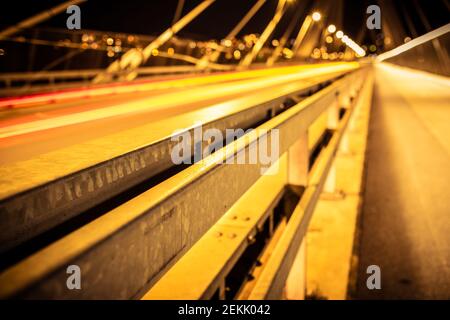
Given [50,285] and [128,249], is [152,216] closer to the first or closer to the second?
[128,249]

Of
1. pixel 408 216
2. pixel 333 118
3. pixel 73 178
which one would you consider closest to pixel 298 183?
pixel 408 216

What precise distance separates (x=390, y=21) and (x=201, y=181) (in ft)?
179

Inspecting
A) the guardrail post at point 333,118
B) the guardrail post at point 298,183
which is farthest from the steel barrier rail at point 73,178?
the guardrail post at point 333,118

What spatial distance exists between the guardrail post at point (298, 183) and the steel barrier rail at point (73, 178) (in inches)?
83.3

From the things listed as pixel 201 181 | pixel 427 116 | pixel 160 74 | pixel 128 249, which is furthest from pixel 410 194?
pixel 160 74

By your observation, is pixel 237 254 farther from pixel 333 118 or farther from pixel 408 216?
pixel 333 118

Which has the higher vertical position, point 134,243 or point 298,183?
point 134,243

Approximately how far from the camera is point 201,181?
1368mm

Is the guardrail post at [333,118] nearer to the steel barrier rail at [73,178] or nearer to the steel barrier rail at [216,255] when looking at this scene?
the steel barrier rail at [216,255]

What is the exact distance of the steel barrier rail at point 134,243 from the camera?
76 centimetres

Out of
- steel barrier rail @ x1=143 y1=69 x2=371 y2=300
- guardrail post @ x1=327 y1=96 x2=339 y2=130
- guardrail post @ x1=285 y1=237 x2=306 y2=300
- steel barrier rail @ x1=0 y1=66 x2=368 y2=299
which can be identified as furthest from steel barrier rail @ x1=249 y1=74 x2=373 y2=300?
guardrail post @ x1=327 y1=96 x2=339 y2=130

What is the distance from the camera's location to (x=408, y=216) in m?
4.98

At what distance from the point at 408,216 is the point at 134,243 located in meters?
4.65
